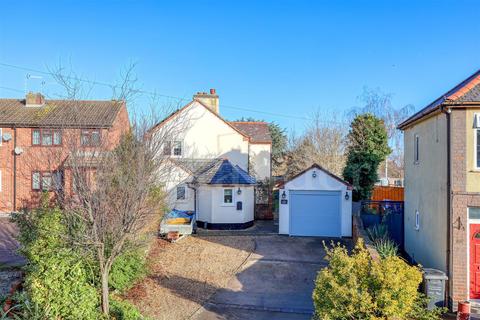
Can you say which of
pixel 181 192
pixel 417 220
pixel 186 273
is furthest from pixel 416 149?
pixel 181 192

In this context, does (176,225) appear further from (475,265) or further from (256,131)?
(256,131)

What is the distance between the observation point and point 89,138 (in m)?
9.50

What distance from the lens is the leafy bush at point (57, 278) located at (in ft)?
28.1

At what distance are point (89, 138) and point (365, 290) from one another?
7.62 meters

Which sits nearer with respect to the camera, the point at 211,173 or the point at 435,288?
the point at 435,288

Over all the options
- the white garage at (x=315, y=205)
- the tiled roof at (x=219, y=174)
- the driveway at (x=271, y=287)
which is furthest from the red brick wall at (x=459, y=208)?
the tiled roof at (x=219, y=174)

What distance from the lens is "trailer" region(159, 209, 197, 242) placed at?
19480 mm

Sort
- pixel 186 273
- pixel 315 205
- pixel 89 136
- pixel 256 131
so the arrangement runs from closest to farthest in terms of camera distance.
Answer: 1. pixel 89 136
2. pixel 186 273
3. pixel 315 205
4. pixel 256 131

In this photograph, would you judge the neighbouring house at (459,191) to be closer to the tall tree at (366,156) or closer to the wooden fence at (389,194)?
the tall tree at (366,156)

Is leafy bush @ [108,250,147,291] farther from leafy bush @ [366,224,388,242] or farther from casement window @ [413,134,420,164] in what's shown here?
casement window @ [413,134,420,164]

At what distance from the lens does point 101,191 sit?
8.66 meters

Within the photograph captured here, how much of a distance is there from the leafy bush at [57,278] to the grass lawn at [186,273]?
2.46 m

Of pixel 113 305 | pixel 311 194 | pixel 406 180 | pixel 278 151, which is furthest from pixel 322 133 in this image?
pixel 113 305

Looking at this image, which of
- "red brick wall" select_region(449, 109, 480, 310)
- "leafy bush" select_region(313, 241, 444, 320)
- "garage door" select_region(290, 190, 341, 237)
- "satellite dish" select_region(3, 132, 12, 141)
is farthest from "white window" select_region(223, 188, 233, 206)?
"satellite dish" select_region(3, 132, 12, 141)
